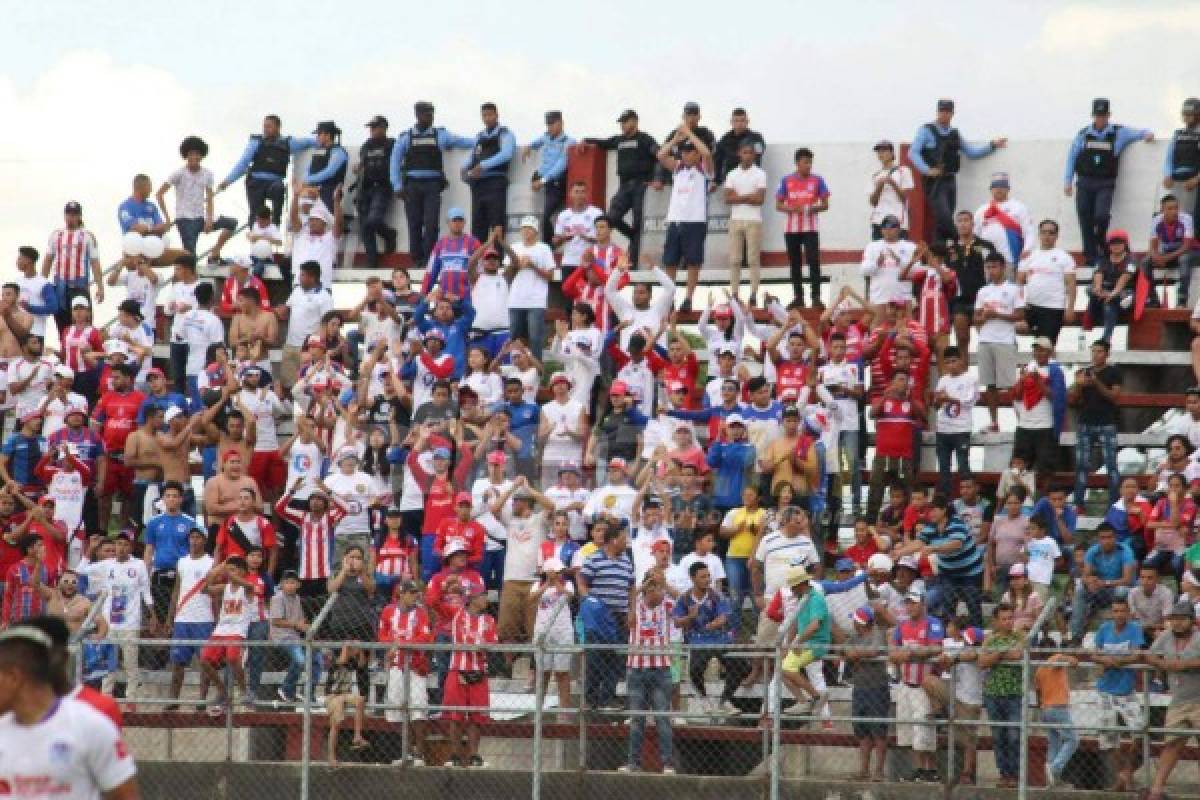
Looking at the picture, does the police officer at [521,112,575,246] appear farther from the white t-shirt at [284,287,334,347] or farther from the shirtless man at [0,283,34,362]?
the shirtless man at [0,283,34,362]

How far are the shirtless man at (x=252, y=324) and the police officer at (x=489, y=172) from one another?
2.55m

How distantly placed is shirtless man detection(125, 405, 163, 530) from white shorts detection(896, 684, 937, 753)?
839cm

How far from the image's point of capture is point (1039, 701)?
17016 mm

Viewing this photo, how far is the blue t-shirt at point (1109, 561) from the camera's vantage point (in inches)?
741

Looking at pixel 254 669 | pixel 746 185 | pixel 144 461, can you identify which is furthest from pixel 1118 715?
pixel 144 461

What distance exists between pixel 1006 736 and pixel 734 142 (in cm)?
1024

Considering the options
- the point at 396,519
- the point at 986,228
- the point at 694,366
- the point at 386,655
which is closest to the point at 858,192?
the point at 986,228

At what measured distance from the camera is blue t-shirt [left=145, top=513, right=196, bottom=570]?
21312mm

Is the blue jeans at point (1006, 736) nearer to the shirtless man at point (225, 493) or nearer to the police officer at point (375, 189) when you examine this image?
the shirtless man at point (225, 493)

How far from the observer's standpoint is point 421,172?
26.9 m

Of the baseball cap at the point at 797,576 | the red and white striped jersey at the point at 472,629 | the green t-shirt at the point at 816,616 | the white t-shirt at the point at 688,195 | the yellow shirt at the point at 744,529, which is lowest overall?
the red and white striped jersey at the point at 472,629

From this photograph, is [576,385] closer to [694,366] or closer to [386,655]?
[694,366]

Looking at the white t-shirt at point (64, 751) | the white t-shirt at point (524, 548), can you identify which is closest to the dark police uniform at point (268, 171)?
the white t-shirt at point (524, 548)

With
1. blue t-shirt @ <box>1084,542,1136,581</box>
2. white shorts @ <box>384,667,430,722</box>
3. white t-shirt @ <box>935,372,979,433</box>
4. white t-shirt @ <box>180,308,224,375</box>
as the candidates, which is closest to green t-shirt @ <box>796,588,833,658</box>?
blue t-shirt @ <box>1084,542,1136,581</box>
